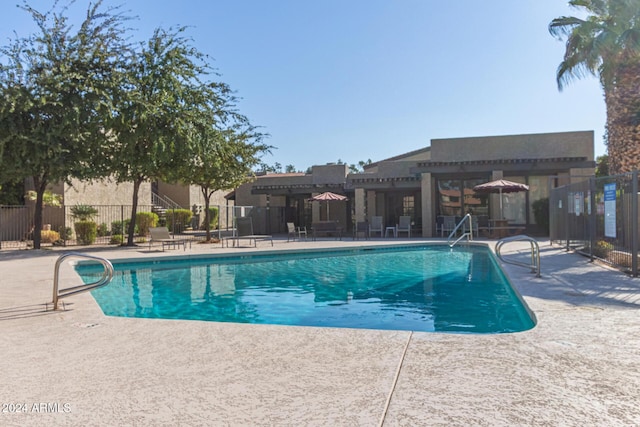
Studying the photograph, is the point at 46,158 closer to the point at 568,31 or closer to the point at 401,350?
the point at 401,350

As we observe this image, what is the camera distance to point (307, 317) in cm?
749

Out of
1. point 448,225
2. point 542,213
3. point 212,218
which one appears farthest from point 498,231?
point 212,218

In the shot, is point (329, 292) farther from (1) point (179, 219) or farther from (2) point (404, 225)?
(1) point (179, 219)

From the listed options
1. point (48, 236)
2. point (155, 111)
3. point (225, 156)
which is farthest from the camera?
point (48, 236)

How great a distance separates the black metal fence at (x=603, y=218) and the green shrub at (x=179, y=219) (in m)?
20.3

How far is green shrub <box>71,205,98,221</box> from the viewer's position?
21.4 meters

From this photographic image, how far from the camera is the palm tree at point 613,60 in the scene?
13.4m

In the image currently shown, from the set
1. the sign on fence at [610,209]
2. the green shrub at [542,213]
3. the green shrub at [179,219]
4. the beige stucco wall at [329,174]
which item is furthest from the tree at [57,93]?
the green shrub at [542,213]

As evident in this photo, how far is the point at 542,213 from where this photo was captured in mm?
20688

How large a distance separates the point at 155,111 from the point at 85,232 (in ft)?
23.2

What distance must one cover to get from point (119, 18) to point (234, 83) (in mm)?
4959

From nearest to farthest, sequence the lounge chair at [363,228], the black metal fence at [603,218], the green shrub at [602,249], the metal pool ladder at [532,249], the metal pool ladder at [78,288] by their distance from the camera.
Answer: the metal pool ladder at [78,288] → the metal pool ladder at [532,249] → the black metal fence at [603,218] → the green shrub at [602,249] → the lounge chair at [363,228]

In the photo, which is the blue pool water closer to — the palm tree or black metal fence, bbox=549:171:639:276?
black metal fence, bbox=549:171:639:276

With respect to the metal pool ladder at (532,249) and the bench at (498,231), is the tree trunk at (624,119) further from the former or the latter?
the metal pool ladder at (532,249)
